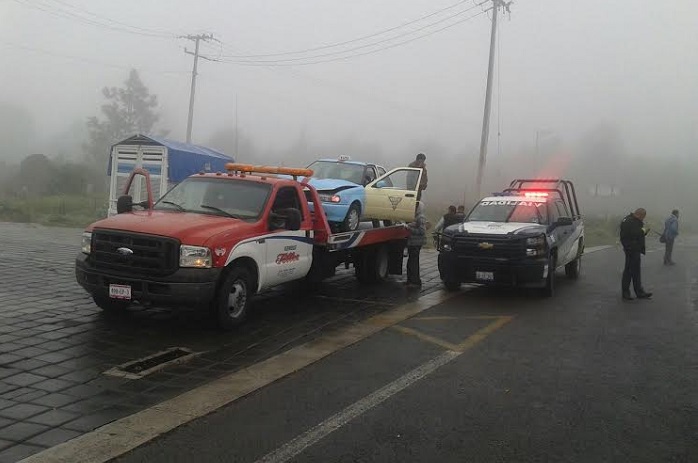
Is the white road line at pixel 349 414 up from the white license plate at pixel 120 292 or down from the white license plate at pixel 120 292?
down

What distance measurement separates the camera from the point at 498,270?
32.8 ft

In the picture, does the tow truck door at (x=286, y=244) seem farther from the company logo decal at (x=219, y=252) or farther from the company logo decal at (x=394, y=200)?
the company logo decal at (x=394, y=200)

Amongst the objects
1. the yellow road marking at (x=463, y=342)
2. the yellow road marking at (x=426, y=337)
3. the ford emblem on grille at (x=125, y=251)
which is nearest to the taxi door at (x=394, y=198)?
the yellow road marking at (x=463, y=342)

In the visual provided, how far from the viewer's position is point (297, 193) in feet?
28.2

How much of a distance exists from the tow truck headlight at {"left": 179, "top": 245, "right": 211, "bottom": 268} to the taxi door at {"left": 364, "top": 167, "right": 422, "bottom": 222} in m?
4.80

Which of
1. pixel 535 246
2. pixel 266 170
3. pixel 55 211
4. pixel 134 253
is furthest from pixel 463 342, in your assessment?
pixel 55 211

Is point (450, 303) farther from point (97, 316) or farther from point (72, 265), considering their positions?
point (72, 265)

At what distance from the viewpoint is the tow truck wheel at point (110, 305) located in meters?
7.37

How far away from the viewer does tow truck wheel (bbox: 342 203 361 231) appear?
1005cm

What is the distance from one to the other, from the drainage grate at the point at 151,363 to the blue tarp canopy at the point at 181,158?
11541 millimetres

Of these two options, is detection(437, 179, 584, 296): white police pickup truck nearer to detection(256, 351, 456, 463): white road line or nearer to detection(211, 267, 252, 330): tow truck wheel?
detection(256, 351, 456, 463): white road line

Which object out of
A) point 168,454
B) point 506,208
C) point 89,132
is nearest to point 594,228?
point 506,208

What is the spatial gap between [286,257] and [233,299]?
116 centimetres

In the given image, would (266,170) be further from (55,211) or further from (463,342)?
(55,211)
